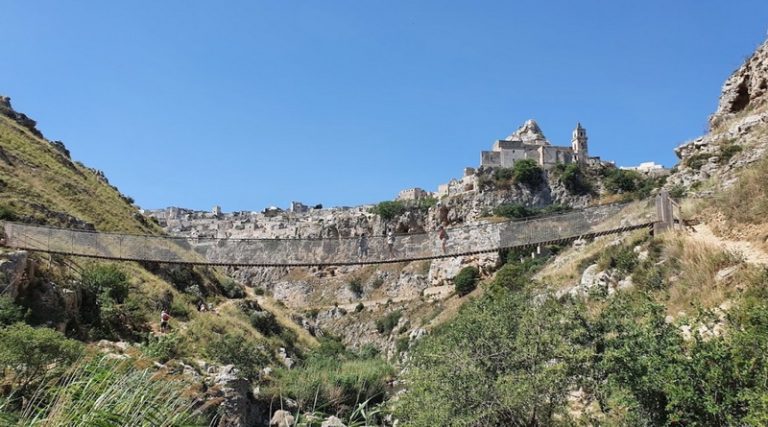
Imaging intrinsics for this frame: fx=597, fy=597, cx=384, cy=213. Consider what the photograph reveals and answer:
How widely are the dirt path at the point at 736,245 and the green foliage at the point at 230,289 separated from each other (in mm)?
19804

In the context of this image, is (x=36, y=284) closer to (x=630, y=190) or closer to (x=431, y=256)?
(x=431, y=256)

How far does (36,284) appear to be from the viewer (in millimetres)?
13648

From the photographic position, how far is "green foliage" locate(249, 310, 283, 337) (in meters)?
22.0

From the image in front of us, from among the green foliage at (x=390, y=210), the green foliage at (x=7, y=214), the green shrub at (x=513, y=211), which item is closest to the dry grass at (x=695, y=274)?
the green foliage at (x=7, y=214)

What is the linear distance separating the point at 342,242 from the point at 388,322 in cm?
3108

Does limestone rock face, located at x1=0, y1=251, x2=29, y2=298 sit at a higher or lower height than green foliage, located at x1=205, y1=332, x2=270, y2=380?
higher

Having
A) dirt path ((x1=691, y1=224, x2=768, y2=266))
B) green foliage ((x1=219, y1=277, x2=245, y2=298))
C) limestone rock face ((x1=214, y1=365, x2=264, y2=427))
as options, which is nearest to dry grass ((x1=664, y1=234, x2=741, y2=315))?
dirt path ((x1=691, y1=224, x2=768, y2=266))

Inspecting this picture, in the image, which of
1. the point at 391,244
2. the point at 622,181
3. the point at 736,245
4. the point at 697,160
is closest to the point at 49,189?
the point at 391,244

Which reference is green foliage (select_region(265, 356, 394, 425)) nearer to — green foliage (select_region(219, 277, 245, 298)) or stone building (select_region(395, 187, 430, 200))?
green foliage (select_region(219, 277, 245, 298))

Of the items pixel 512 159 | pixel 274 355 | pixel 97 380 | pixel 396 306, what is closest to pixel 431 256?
pixel 97 380

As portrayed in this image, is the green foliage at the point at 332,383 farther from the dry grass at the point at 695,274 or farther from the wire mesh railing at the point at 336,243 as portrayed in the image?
the dry grass at the point at 695,274

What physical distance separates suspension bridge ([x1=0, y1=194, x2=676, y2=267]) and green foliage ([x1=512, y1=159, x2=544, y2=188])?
135ft

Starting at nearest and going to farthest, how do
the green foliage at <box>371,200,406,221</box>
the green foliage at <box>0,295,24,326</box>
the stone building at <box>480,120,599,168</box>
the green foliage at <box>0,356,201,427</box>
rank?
the green foliage at <box>0,356,201,427</box>
the green foliage at <box>0,295,24,326</box>
the green foliage at <box>371,200,406,221</box>
the stone building at <box>480,120,599,168</box>

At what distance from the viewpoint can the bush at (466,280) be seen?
38781 millimetres
